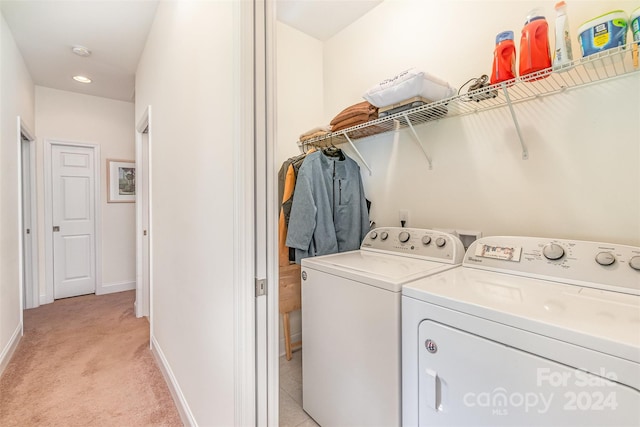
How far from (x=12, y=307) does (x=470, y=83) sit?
12.4 feet

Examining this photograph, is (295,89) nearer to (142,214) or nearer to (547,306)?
(142,214)

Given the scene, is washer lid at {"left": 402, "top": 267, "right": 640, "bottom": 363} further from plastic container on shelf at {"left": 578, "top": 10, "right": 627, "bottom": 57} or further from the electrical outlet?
plastic container on shelf at {"left": 578, "top": 10, "right": 627, "bottom": 57}

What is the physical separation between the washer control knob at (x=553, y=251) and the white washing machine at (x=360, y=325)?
1.21 feet

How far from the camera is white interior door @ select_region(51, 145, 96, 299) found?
11.8 feet

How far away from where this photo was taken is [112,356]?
90.3 inches

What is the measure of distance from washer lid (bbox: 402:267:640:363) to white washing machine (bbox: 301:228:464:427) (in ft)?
0.54

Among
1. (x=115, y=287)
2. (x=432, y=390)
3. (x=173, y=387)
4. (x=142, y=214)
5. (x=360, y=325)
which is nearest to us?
(x=432, y=390)

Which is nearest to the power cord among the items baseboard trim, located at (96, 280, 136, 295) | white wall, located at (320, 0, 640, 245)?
white wall, located at (320, 0, 640, 245)

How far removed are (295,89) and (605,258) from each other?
2.27 meters

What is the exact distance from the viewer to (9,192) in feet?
7.47

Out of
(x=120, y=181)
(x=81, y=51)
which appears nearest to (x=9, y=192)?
(x=81, y=51)

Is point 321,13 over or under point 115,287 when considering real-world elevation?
over

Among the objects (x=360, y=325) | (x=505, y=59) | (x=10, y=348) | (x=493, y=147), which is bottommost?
(x=10, y=348)

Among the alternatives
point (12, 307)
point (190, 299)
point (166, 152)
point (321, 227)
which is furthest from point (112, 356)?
point (321, 227)
